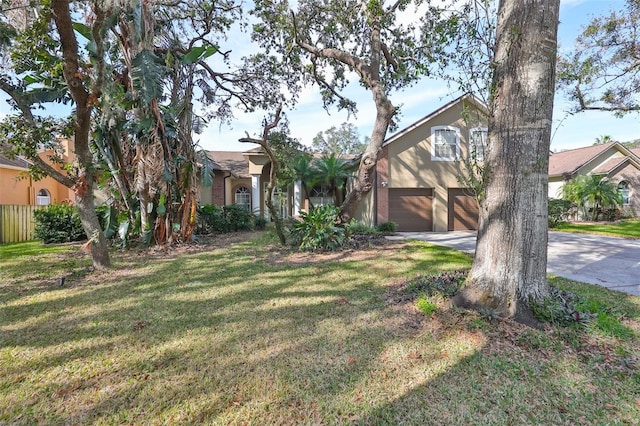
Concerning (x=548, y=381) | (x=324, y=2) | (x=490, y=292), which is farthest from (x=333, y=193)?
(x=548, y=381)

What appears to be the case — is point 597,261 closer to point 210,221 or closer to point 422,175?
point 422,175

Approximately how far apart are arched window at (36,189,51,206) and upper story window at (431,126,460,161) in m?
22.7

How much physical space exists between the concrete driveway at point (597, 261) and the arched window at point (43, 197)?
2297 centimetres

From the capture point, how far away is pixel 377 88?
33.2ft

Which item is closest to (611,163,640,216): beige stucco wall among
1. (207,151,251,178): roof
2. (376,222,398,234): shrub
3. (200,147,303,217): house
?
(376,222,398,234): shrub

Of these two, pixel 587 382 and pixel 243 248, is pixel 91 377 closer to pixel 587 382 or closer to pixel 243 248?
pixel 587 382

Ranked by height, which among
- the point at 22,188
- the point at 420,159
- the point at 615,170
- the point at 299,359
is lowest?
the point at 299,359

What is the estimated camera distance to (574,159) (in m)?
22.2

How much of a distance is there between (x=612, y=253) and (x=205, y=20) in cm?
1539

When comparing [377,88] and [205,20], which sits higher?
[205,20]

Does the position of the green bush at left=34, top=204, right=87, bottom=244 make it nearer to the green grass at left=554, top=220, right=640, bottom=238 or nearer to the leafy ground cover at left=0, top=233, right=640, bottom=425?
the leafy ground cover at left=0, top=233, right=640, bottom=425

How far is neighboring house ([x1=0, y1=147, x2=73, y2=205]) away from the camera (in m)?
15.9

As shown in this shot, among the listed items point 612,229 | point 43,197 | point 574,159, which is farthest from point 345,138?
point 43,197

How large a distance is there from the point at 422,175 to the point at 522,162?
492 inches
